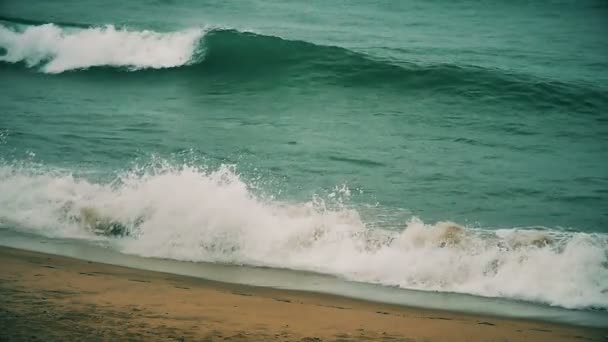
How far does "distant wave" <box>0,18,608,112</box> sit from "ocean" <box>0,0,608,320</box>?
0.25 feet

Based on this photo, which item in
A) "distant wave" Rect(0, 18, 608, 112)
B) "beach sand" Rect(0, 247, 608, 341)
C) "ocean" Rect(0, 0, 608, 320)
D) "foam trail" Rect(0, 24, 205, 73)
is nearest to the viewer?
"beach sand" Rect(0, 247, 608, 341)

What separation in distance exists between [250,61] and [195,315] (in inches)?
657

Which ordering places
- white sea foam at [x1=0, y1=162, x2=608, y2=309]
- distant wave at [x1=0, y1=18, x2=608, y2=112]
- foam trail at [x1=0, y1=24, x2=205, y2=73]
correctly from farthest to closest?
foam trail at [x1=0, y1=24, x2=205, y2=73] → distant wave at [x1=0, y1=18, x2=608, y2=112] → white sea foam at [x1=0, y1=162, x2=608, y2=309]

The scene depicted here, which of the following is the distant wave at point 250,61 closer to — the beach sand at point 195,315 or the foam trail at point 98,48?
the foam trail at point 98,48

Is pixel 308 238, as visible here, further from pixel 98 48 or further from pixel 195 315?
pixel 98 48

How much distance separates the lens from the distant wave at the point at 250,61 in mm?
18594

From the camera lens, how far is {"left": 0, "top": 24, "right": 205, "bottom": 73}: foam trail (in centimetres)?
2339

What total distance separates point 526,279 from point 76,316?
4.87 meters

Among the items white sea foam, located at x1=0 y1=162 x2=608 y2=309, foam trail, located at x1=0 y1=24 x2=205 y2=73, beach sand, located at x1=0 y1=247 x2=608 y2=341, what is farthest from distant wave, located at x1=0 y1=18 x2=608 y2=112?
beach sand, located at x1=0 y1=247 x2=608 y2=341

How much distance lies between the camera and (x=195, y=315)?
6199 millimetres

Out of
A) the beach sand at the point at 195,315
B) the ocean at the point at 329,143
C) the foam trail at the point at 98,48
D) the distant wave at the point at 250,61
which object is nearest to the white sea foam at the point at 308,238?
the ocean at the point at 329,143

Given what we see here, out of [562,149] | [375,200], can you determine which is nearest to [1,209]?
[375,200]

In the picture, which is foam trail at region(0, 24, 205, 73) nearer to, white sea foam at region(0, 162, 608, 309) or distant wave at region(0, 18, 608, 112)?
distant wave at region(0, 18, 608, 112)

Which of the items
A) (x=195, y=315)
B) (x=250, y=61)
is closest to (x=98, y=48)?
(x=250, y=61)
